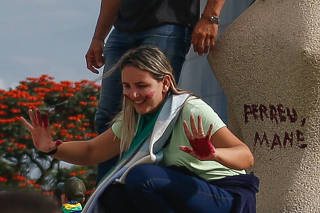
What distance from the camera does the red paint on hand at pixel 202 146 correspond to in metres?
2.85

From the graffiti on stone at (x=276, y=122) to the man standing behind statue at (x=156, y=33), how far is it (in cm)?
40

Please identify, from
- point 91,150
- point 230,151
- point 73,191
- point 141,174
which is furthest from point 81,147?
point 73,191

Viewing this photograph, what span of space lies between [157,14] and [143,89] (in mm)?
621

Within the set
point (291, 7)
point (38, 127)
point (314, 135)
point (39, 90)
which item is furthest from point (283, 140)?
point (39, 90)

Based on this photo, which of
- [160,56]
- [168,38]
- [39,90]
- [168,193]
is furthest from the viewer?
[39,90]

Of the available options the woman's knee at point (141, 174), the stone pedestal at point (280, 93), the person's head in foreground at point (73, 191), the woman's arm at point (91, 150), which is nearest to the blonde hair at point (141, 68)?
the woman's arm at point (91, 150)

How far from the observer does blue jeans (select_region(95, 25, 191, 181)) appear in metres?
3.73

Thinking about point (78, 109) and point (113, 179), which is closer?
point (113, 179)

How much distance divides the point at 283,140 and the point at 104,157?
925 millimetres

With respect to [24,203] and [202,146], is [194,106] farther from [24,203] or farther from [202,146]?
[24,203]

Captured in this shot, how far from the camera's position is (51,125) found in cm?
1266

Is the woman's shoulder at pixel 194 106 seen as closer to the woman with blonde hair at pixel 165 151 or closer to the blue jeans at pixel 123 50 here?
the woman with blonde hair at pixel 165 151

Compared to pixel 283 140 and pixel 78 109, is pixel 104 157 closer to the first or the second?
pixel 283 140

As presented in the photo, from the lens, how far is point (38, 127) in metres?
3.45
